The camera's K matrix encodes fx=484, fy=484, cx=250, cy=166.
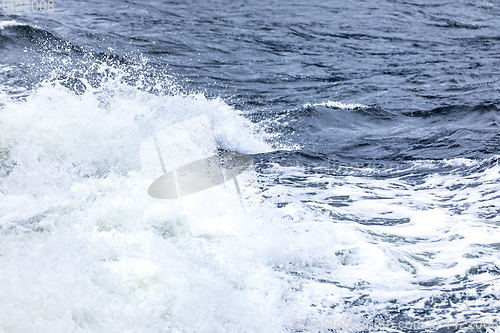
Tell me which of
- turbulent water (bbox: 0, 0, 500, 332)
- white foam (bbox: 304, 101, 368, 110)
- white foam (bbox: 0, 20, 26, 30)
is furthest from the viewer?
white foam (bbox: 0, 20, 26, 30)

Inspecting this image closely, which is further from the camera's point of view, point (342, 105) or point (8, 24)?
point (8, 24)

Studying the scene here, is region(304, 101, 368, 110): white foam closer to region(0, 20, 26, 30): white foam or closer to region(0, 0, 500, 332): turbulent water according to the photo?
region(0, 0, 500, 332): turbulent water

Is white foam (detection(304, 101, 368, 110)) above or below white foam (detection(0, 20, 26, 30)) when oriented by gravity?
below

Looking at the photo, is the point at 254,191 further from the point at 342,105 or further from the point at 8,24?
the point at 8,24

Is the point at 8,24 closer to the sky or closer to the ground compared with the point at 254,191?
closer to the sky

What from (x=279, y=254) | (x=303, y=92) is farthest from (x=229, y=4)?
(x=279, y=254)

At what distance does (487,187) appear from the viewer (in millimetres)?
4922

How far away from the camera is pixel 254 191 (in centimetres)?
478

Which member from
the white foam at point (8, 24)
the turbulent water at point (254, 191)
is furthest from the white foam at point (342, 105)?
the white foam at point (8, 24)

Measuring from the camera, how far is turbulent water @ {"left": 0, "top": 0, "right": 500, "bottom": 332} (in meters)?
3.08

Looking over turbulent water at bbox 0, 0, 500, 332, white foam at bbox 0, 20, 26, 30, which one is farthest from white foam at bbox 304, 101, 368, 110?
white foam at bbox 0, 20, 26, 30

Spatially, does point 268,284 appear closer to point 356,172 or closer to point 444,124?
point 356,172

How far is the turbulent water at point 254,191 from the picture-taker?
10.1ft

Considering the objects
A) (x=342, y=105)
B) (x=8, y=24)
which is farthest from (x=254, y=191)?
(x=8, y=24)
